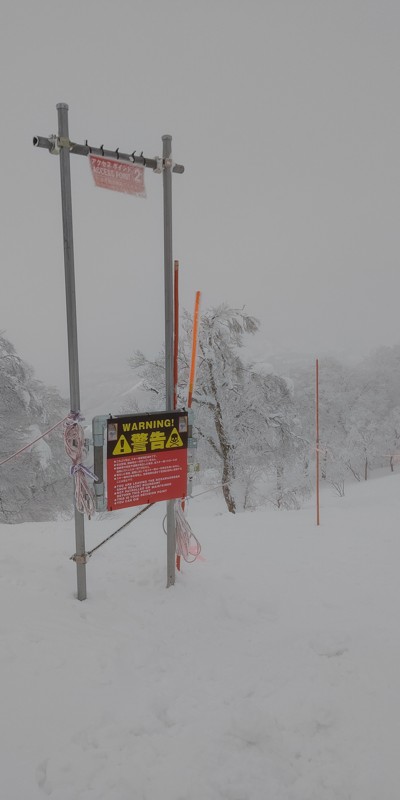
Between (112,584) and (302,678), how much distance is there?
2.44 meters

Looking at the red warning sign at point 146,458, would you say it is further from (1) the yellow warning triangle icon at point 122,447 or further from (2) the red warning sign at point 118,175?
(2) the red warning sign at point 118,175

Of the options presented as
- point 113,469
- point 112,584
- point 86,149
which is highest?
point 86,149

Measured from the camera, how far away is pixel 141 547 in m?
6.38

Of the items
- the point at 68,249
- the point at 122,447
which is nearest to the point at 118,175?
the point at 68,249

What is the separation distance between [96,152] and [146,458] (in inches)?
134

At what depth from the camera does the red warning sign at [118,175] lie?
430 centimetres

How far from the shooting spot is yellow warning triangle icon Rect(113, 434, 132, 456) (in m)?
4.48

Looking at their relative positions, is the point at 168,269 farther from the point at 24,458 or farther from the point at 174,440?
the point at 24,458

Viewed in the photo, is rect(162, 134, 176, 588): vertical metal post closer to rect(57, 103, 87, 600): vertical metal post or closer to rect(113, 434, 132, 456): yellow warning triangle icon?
rect(113, 434, 132, 456): yellow warning triangle icon

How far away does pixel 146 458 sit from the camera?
15.4 feet

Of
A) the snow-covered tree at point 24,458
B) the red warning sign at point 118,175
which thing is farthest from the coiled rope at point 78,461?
the snow-covered tree at point 24,458

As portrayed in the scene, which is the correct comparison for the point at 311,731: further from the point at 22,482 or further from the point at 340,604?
the point at 22,482

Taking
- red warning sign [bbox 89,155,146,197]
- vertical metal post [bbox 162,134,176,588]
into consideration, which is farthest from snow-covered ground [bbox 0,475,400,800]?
red warning sign [bbox 89,155,146,197]

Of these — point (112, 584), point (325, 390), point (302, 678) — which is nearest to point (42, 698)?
point (112, 584)
